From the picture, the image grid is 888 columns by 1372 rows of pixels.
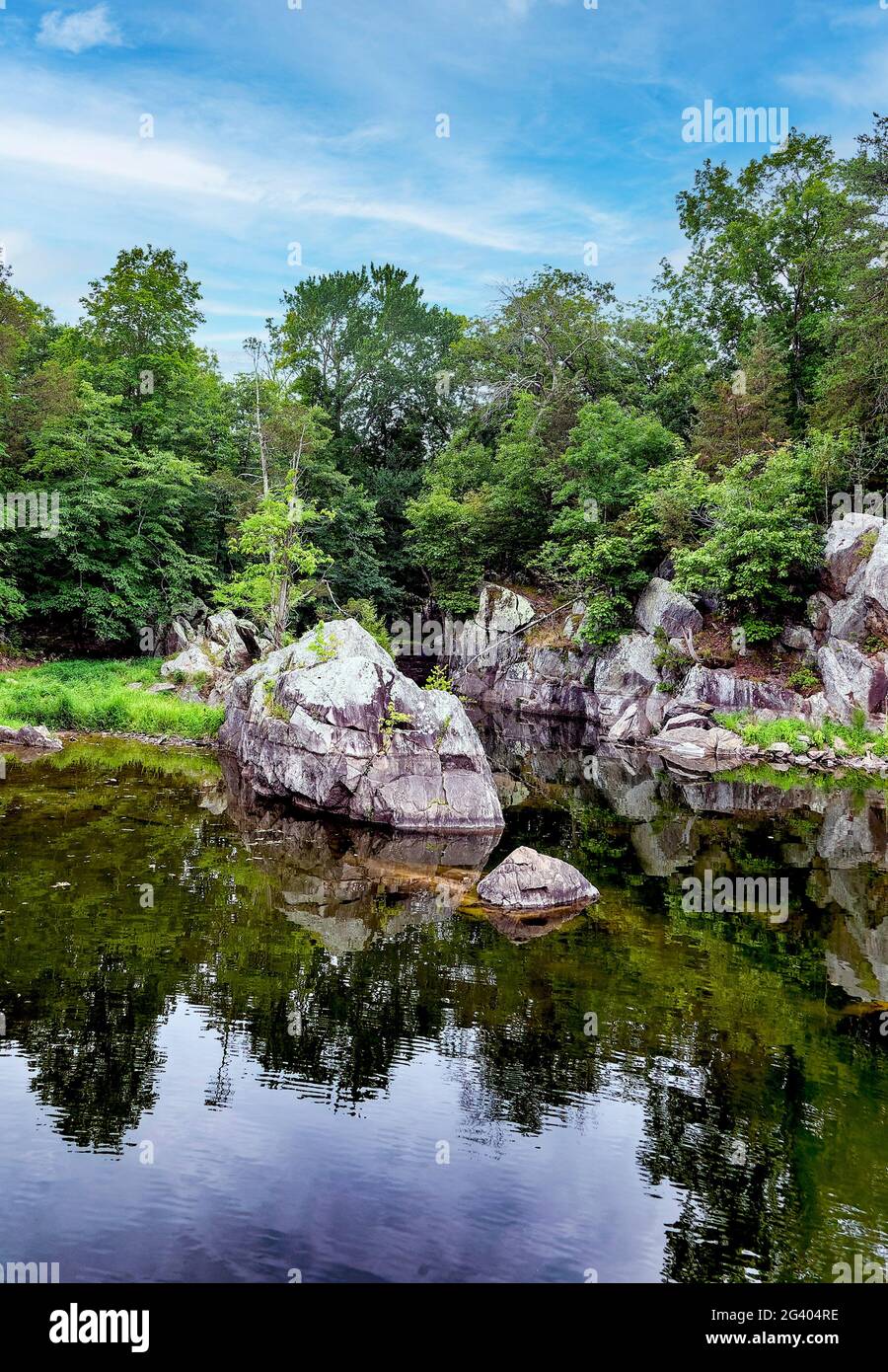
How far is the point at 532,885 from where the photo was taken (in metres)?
12.5

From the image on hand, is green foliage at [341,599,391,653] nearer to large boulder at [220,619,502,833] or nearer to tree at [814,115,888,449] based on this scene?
large boulder at [220,619,502,833]

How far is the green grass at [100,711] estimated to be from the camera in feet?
82.4

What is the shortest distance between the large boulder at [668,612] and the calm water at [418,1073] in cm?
1813

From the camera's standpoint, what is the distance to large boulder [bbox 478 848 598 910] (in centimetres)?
1236

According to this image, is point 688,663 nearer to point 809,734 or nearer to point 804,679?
point 804,679

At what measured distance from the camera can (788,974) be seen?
408 inches

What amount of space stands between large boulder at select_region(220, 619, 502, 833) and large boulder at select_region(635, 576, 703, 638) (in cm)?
1674

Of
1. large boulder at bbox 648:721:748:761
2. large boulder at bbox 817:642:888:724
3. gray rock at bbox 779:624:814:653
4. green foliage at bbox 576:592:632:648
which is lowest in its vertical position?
large boulder at bbox 648:721:748:761

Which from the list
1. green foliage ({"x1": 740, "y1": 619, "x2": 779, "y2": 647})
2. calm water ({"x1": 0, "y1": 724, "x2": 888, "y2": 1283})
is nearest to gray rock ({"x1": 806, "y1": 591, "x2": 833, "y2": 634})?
green foliage ({"x1": 740, "y1": 619, "x2": 779, "y2": 647})

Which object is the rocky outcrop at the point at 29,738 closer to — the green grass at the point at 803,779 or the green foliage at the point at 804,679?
the green grass at the point at 803,779

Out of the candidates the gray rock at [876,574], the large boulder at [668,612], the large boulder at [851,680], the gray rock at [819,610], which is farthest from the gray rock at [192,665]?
the gray rock at [876,574]

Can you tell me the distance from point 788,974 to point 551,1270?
612 cm
